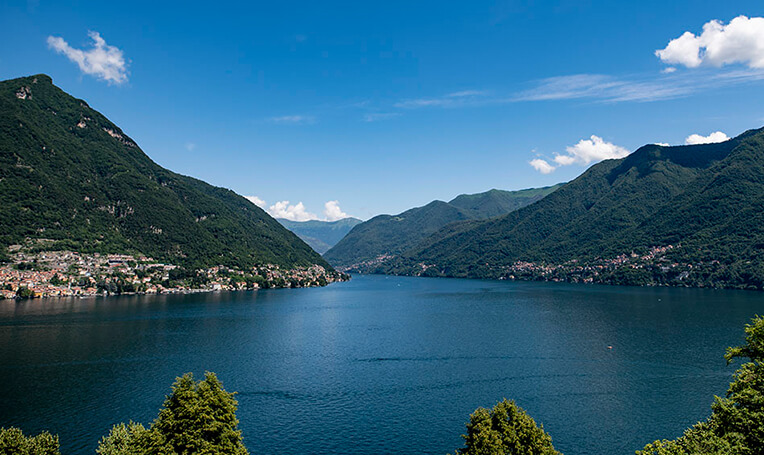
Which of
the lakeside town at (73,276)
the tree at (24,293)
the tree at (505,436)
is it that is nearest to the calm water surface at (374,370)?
the tree at (505,436)

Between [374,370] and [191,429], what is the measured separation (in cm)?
4370

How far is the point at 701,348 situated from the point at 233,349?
300ft

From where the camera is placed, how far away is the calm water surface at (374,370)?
1934 inches

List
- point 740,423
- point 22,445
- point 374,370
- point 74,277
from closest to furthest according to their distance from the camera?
point 740,423 < point 22,445 < point 374,370 < point 74,277

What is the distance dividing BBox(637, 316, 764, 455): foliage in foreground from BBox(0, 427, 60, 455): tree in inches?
1601

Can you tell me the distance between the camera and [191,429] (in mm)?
32719

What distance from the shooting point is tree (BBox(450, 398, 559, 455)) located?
30.0 meters

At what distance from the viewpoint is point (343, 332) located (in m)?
110

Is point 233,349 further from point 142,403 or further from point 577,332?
point 577,332

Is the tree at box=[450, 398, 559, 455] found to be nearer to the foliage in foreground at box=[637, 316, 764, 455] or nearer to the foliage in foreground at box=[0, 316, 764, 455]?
the foliage in foreground at box=[0, 316, 764, 455]

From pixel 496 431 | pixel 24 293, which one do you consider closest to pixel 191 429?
pixel 496 431

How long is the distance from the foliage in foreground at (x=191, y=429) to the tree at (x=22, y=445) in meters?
4.08

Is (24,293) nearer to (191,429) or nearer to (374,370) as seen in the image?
(374,370)

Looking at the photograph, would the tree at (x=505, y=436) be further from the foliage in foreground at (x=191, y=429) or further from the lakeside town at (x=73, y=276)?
the lakeside town at (x=73, y=276)
